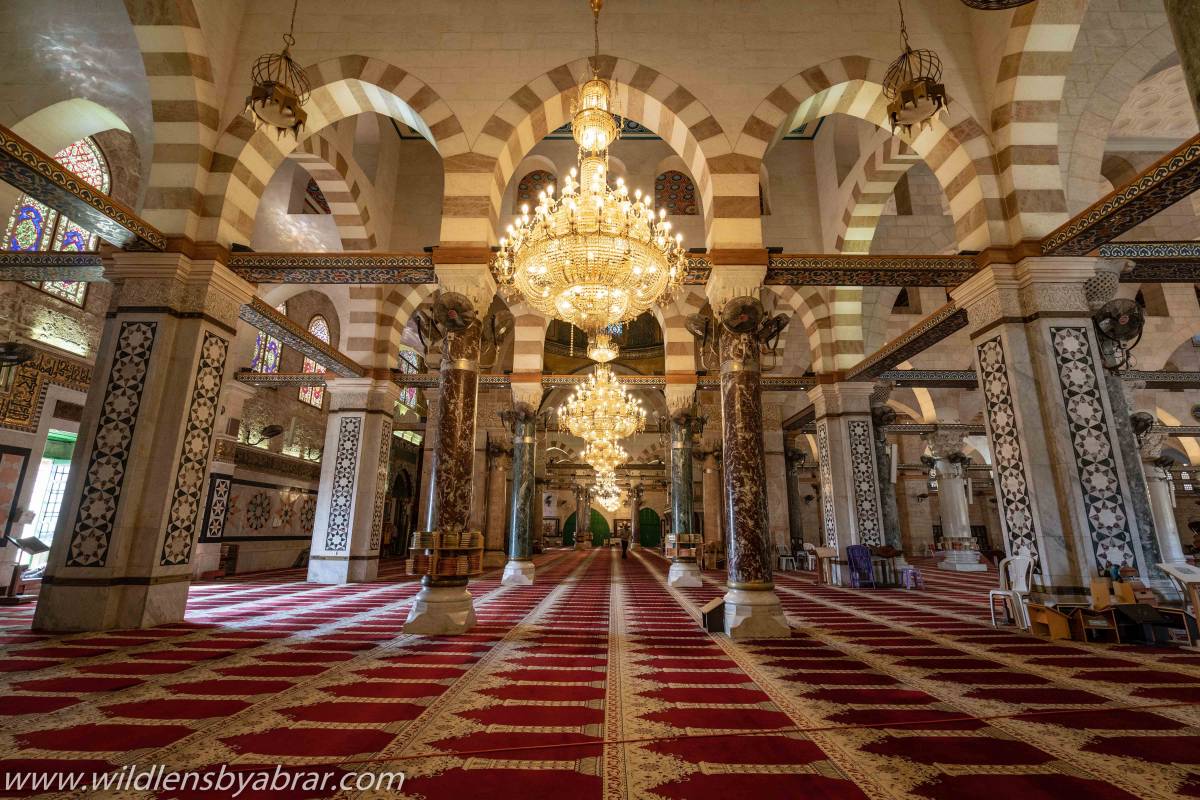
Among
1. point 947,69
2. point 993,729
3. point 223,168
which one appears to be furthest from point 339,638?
point 947,69

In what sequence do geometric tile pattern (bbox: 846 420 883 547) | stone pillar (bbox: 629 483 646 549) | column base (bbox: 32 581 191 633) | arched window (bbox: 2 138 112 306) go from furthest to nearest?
stone pillar (bbox: 629 483 646 549) → geometric tile pattern (bbox: 846 420 883 547) → arched window (bbox: 2 138 112 306) → column base (bbox: 32 581 191 633)

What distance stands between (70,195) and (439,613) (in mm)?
3856

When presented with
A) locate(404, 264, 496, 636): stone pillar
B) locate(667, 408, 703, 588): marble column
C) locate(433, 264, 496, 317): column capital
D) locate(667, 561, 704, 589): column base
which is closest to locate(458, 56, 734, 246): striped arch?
locate(433, 264, 496, 317): column capital

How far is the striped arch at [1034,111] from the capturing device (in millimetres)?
4699

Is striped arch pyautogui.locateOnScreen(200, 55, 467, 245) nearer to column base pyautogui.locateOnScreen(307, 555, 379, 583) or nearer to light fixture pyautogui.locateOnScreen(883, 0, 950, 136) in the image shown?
light fixture pyautogui.locateOnScreen(883, 0, 950, 136)

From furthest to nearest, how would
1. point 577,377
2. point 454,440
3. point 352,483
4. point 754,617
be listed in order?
point 577,377 → point 352,483 → point 454,440 → point 754,617

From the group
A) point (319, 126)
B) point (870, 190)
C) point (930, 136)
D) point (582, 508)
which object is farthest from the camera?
point (582, 508)

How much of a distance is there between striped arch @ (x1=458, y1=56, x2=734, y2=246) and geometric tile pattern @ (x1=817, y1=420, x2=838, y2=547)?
14.6 ft

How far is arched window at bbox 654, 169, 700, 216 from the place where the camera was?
899cm

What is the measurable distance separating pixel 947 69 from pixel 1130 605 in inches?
186

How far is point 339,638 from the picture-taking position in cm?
387

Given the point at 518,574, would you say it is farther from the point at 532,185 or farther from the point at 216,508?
the point at 532,185

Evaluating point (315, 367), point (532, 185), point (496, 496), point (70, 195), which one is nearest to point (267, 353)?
point (315, 367)

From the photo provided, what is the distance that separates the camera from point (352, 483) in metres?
7.88
